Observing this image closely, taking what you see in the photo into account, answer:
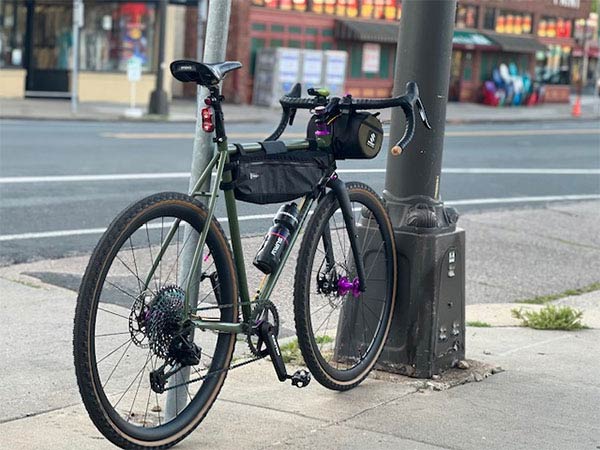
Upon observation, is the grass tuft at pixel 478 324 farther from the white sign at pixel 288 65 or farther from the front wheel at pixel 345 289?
the white sign at pixel 288 65

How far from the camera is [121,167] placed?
14844 mm

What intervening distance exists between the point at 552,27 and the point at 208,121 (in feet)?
147

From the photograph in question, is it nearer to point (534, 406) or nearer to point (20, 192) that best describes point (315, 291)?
point (534, 406)

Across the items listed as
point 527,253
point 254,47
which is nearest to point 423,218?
point 527,253

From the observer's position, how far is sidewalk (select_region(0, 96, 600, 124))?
86.5ft

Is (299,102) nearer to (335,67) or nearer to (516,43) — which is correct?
(335,67)

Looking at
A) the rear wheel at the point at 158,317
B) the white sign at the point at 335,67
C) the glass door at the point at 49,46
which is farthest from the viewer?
the white sign at the point at 335,67

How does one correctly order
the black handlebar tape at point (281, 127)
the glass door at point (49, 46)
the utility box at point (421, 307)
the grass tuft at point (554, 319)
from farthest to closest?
the glass door at point (49, 46), the grass tuft at point (554, 319), the utility box at point (421, 307), the black handlebar tape at point (281, 127)

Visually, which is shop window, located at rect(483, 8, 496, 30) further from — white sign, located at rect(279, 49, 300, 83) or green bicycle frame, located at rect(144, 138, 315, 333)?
green bicycle frame, located at rect(144, 138, 315, 333)

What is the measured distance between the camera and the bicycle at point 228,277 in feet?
13.3

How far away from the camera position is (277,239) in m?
4.66

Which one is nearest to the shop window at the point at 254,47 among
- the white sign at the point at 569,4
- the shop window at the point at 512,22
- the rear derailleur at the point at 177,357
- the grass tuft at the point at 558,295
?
the white sign at the point at 569,4

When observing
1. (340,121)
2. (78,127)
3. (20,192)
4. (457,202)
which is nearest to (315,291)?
(340,121)

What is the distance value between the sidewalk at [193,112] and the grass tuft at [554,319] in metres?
19.2
